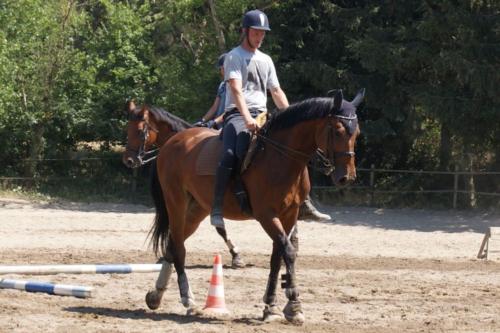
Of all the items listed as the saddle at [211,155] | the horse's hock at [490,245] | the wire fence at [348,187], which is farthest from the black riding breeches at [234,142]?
the wire fence at [348,187]

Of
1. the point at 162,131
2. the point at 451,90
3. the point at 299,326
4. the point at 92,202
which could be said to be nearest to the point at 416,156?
the point at 451,90

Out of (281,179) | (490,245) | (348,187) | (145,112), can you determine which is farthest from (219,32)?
(281,179)

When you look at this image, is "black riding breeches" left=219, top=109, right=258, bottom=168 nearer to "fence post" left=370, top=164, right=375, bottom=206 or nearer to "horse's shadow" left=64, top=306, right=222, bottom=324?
"horse's shadow" left=64, top=306, right=222, bottom=324

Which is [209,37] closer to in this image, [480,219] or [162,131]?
[480,219]

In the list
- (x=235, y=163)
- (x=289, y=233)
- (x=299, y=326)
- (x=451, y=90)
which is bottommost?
(x=299, y=326)

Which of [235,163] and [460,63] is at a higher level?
[460,63]

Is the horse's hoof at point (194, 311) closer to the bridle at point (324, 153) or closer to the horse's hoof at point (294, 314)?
the horse's hoof at point (294, 314)

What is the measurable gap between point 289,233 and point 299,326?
101cm

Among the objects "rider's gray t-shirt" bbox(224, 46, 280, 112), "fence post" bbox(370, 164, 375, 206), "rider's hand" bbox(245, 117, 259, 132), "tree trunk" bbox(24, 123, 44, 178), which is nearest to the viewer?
"rider's hand" bbox(245, 117, 259, 132)

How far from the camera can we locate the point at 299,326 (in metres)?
8.91

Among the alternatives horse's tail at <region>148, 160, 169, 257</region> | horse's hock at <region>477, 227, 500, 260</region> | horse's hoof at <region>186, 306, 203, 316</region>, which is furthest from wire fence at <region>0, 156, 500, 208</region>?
horse's hoof at <region>186, 306, 203, 316</region>

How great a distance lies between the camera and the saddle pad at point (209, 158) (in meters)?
9.84

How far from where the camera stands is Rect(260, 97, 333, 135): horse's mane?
30.2ft

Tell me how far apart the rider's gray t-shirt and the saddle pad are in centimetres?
40
